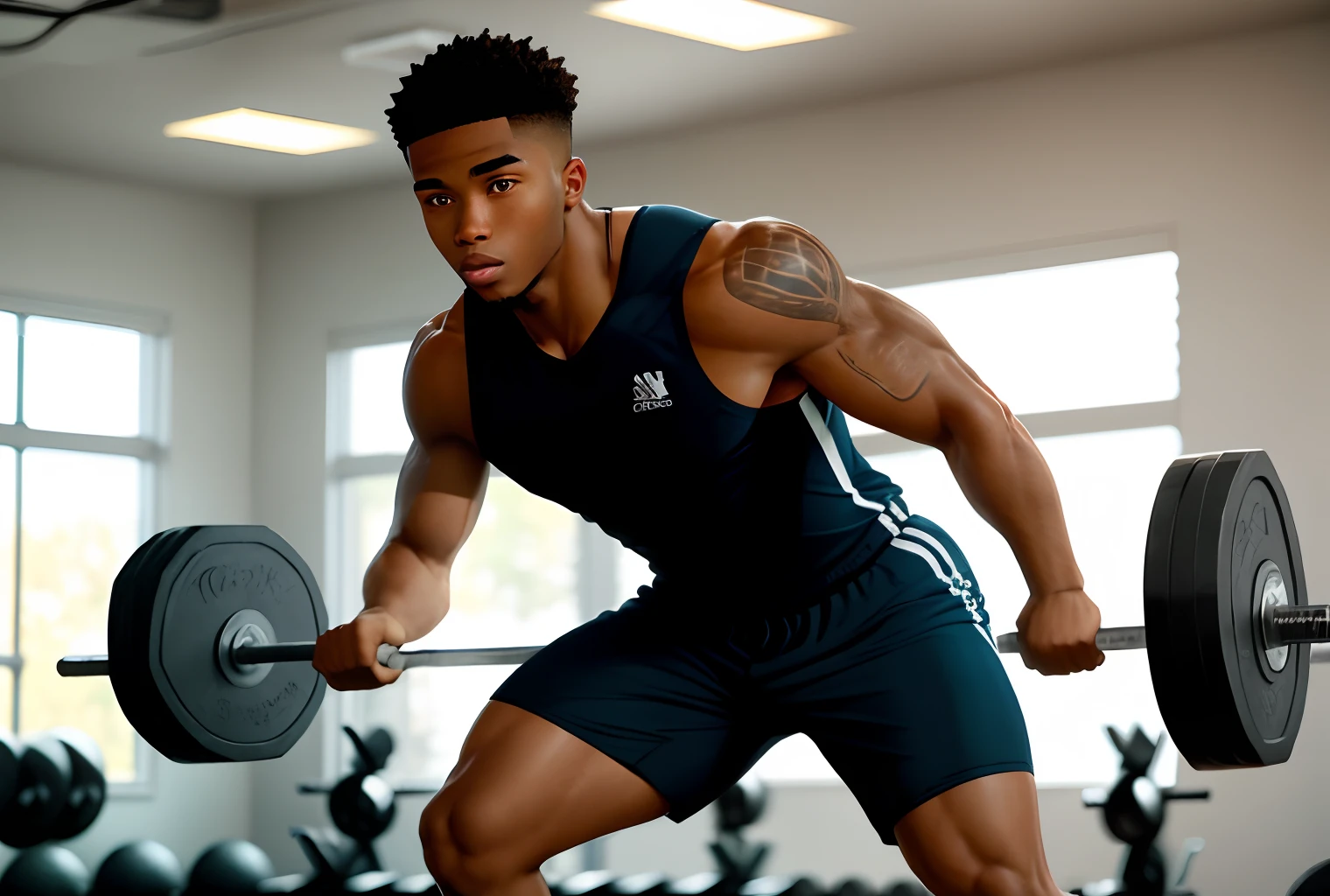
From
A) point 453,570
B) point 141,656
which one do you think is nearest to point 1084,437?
point 453,570

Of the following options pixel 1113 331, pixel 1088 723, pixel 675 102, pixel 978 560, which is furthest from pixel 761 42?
pixel 1088 723

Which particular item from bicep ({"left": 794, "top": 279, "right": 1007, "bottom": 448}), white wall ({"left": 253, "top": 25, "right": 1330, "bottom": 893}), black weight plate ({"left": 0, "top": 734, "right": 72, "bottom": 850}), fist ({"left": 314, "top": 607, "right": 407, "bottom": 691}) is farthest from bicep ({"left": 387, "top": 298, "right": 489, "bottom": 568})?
black weight plate ({"left": 0, "top": 734, "right": 72, "bottom": 850})

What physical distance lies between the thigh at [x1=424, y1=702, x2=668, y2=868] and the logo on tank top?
0.38m

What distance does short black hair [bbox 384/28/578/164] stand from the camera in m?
1.59

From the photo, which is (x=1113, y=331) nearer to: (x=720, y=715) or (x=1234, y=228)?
(x=1234, y=228)

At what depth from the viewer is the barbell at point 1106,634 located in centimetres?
160

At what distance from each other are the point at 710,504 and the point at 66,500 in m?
4.97

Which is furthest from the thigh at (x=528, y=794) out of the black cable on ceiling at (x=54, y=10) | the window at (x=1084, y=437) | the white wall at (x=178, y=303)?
the white wall at (x=178, y=303)

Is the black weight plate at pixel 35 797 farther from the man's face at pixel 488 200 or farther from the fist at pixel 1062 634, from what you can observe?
the fist at pixel 1062 634

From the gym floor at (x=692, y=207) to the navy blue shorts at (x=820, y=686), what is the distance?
130 inches

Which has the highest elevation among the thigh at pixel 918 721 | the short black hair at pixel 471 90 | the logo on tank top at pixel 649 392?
the short black hair at pixel 471 90

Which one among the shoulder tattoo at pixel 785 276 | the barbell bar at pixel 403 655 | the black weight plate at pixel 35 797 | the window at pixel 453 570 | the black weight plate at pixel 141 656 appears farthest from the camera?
the window at pixel 453 570

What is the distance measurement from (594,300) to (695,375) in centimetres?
15

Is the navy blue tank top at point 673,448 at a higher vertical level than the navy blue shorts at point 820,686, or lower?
higher
